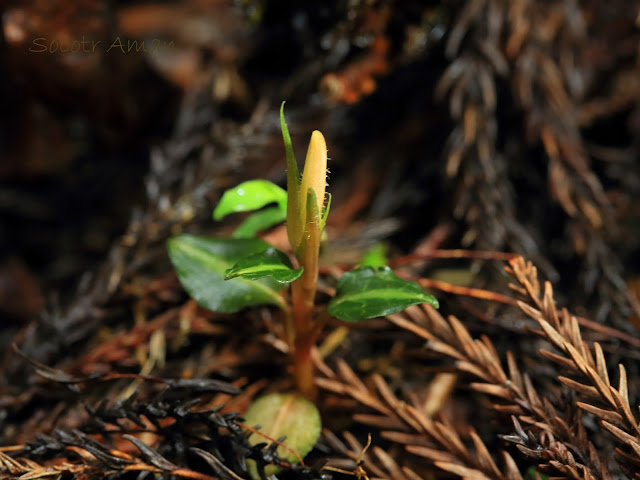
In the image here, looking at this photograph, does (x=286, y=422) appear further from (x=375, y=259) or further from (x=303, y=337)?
(x=375, y=259)

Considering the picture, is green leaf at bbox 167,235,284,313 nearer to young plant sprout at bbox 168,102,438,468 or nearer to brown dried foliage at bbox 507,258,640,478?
young plant sprout at bbox 168,102,438,468

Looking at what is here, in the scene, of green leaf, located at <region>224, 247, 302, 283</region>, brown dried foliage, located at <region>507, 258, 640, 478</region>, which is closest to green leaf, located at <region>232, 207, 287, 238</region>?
green leaf, located at <region>224, 247, 302, 283</region>

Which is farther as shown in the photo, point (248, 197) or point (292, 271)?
point (248, 197)

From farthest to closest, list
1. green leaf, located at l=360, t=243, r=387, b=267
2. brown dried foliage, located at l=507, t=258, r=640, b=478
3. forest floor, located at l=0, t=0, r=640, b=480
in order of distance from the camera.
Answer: green leaf, located at l=360, t=243, r=387, b=267
forest floor, located at l=0, t=0, r=640, b=480
brown dried foliage, located at l=507, t=258, r=640, b=478

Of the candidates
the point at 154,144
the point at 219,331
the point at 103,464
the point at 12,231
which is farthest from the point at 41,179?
the point at 103,464

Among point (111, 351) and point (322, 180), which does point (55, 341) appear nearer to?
point (111, 351)

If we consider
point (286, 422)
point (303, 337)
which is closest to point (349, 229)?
point (303, 337)

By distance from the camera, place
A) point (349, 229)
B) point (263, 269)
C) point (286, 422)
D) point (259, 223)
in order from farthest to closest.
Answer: point (349, 229) → point (259, 223) → point (286, 422) → point (263, 269)
